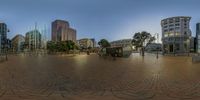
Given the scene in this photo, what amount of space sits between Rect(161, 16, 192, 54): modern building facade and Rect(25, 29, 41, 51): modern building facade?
57.5 m

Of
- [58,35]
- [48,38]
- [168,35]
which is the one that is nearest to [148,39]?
[168,35]

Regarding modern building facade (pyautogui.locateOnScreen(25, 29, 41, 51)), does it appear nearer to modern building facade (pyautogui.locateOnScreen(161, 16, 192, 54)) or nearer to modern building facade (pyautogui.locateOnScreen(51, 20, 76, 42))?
modern building facade (pyautogui.locateOnScreen(51, 20, 76, 42))

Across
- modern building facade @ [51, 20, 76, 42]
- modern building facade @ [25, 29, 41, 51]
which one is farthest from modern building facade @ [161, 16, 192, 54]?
modern building facade @ [25, 29, 41, 51]

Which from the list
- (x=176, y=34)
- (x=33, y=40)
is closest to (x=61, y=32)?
(x=33, y=40)

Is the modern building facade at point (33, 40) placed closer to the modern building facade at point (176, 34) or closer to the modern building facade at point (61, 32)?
the modern building facade at point (61, 32)

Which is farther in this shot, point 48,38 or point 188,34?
point 48,38

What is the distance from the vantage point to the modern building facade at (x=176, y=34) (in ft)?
188

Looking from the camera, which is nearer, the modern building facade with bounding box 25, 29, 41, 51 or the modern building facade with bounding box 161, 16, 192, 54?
the modern building facade with bounding box 161, 16, 192, 54

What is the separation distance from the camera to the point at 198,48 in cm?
7338

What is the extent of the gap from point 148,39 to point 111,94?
2079 inches

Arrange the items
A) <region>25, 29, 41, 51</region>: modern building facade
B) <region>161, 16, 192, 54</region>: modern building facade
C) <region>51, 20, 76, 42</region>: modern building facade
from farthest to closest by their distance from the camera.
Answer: <region>25, 29, 41, 51</region>: modern building facade, <region>51, 20, 76, 42</region>: modern building facade, <region>161, 16, 192, 54</region>: modern building facade

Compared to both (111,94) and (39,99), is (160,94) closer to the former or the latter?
(111,94)

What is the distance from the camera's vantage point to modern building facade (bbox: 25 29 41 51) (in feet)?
319

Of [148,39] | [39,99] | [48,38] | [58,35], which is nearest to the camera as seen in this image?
[39,99]
